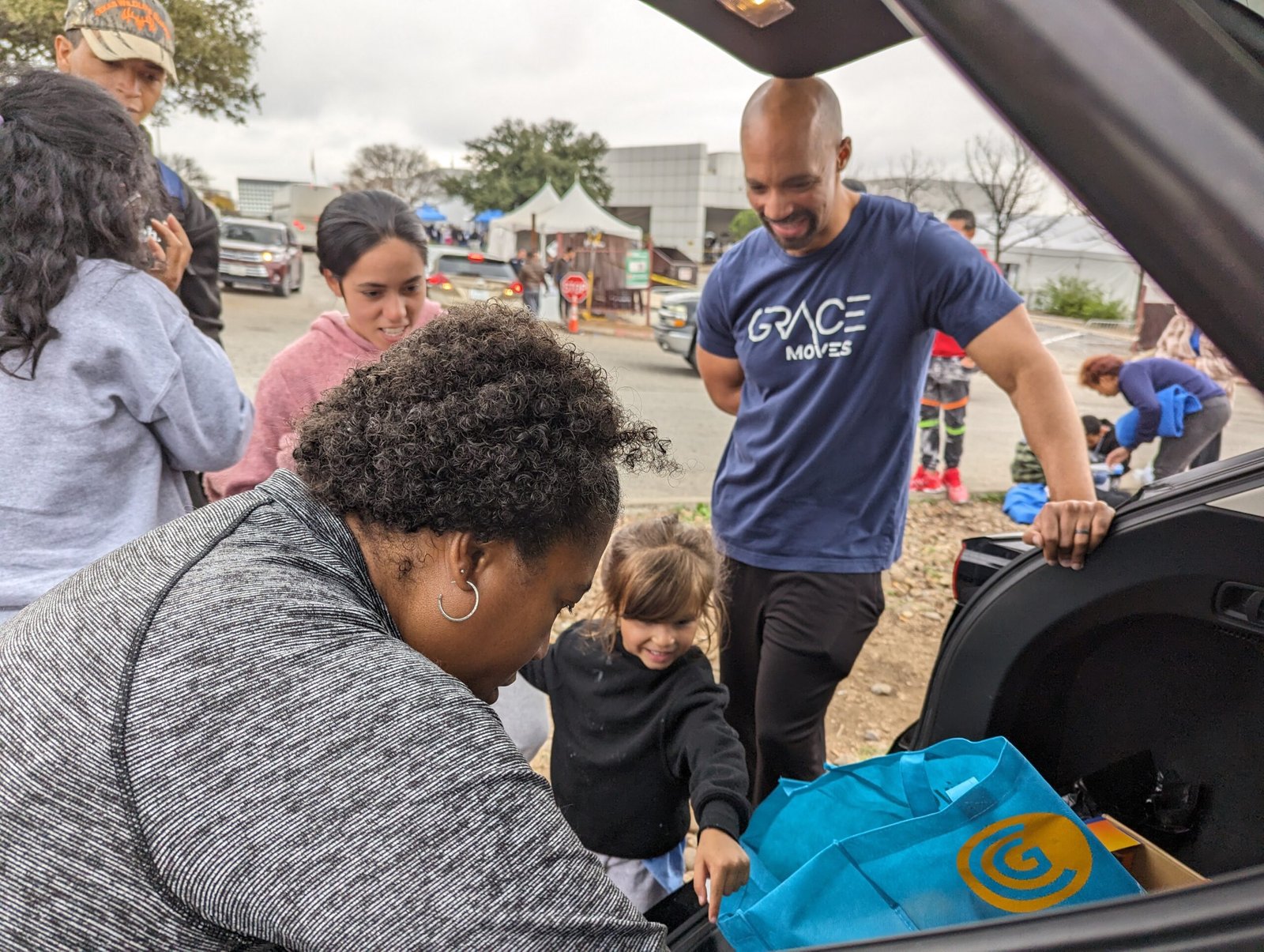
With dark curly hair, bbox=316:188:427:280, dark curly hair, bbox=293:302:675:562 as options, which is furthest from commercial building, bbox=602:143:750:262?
dark curly hair, bbox=293:302:675:562

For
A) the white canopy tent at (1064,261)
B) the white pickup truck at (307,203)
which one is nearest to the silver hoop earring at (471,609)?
the white canopy tent at (1064,261)

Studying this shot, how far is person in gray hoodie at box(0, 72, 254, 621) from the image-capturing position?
1.63 m

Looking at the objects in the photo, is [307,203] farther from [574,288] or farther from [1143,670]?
[1143,670]

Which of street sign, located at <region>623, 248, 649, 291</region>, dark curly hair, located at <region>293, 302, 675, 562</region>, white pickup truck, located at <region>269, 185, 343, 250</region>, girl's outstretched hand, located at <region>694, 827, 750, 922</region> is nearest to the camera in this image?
dark curly hair, located at <region>293, 302, 675, 562</region>

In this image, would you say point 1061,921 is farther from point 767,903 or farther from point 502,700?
point 502,700

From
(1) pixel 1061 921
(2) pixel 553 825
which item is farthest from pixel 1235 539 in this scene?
(2) pixel 553 825

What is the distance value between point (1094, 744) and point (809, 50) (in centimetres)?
159

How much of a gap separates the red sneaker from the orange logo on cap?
6.26 meters

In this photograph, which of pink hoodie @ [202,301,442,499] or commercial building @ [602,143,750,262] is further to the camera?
commercial building @ [602,143,750,262]

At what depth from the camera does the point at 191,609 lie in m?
0.85

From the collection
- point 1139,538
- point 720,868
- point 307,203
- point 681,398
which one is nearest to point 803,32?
point 1139,538

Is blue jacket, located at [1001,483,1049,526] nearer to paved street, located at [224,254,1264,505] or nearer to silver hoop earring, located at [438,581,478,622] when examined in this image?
paved street, located at [224,254,1264,505]

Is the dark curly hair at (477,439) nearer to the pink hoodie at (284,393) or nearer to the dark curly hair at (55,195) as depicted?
the dark curly hair at (55,195)

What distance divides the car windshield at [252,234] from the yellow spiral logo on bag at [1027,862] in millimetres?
18049
